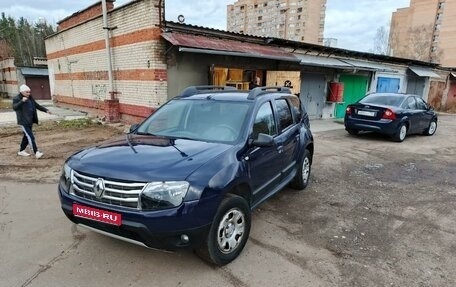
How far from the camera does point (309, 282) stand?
293 cm

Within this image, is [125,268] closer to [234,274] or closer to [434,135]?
[234,274]

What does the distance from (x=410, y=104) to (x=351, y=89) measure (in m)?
6.85

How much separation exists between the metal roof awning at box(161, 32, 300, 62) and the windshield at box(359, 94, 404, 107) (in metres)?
3.10

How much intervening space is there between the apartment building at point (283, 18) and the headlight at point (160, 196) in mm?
70705

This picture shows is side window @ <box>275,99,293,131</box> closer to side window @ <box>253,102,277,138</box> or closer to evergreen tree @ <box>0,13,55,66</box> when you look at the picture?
side window @ <box>253,102,277,138</box>

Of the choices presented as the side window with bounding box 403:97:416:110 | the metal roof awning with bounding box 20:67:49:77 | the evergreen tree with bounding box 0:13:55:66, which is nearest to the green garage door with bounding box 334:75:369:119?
the side window with bounding box 403:97:416:110

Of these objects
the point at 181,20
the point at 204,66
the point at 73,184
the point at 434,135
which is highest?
the point at 181,20

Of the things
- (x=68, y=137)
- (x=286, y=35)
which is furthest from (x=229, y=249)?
(x=286, y=35)

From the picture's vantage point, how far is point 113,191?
271cm

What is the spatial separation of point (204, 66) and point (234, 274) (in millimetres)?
8542

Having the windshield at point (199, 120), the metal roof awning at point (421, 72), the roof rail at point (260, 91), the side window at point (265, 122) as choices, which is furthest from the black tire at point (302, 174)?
the metal roof awning at point (421, 72)

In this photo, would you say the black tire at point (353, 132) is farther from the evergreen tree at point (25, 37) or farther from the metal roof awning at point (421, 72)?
the evergreen tree at point (25, 37)

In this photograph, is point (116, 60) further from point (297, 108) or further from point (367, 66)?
point (367, 66)

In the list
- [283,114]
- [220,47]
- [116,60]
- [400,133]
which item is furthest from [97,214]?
[400,133]
